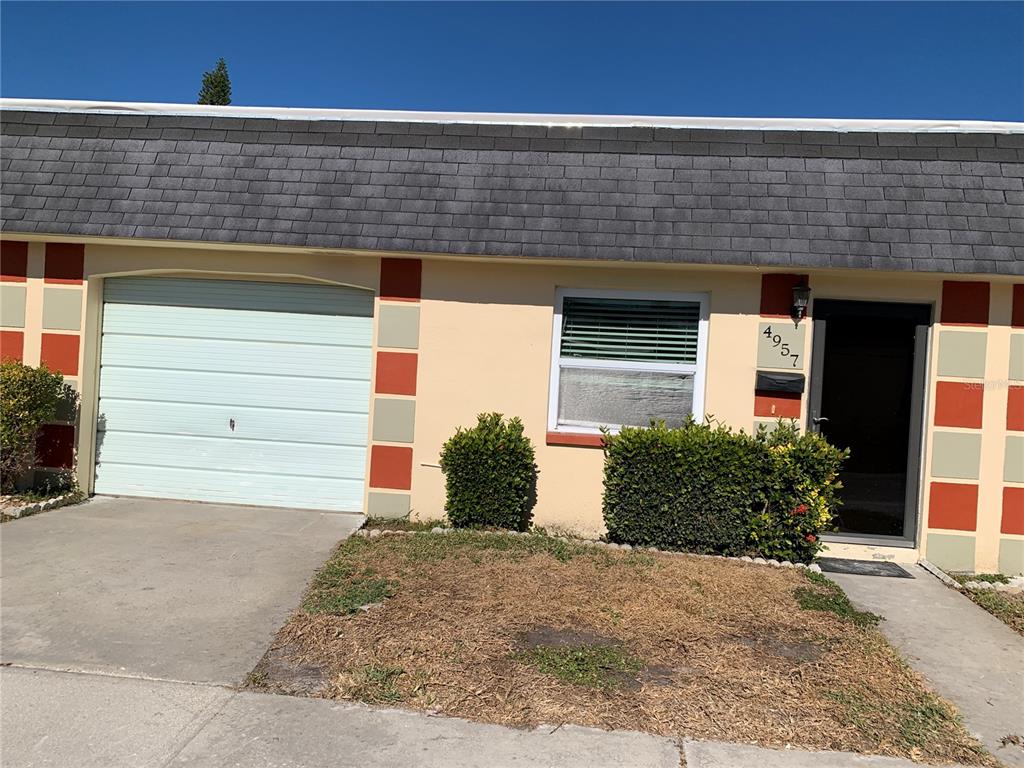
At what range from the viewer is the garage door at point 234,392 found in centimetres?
730

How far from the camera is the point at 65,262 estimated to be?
23.9 ft

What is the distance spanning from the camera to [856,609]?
514 centimetres

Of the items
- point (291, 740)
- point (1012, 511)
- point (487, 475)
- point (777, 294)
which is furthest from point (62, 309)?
point (1012, 511)

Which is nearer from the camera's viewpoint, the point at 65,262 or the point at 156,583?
the point at 156,583

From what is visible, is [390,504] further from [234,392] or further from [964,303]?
[964,303]

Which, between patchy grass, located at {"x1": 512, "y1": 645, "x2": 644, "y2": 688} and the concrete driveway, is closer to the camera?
patchy grass, located at {"x1": 512, "y1": 645, "x2": 644, "y2": 688}

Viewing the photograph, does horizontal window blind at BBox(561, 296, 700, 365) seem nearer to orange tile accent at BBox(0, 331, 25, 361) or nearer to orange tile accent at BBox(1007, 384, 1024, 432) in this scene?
orange tile accent at BBox(1007, 384, 1024, 432)

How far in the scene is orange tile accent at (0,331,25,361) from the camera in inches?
289

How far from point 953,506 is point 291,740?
5798 mm

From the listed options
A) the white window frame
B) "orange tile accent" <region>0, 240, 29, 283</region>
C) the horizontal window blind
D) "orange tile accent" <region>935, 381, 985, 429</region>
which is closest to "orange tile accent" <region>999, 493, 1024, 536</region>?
"orange tile accent" <region>935, 381, 985, 429</region>

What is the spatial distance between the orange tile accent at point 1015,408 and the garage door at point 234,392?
18.9 ft

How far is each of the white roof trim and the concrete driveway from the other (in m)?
3.89

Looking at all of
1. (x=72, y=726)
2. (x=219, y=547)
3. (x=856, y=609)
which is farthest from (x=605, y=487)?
(x=72, y=726)

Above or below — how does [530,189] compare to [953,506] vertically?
above
